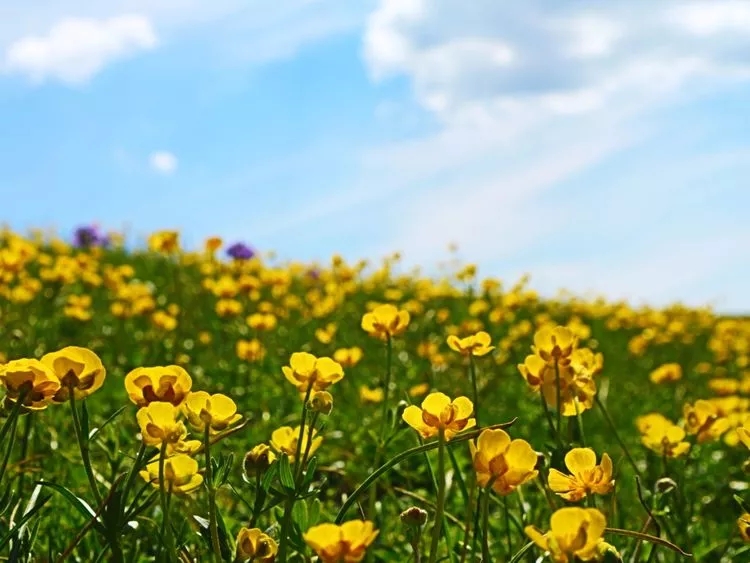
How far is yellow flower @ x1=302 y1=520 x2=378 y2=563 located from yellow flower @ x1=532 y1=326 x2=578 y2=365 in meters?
0.70

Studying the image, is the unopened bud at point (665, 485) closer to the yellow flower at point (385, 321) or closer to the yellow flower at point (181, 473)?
the yellow flower at point (385, 321)

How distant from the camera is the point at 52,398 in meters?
1.24

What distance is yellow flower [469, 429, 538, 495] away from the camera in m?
1.09

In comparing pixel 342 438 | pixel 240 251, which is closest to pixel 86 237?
pixel 240 251

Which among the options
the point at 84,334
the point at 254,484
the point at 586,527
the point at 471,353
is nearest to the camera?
the point at 586,527

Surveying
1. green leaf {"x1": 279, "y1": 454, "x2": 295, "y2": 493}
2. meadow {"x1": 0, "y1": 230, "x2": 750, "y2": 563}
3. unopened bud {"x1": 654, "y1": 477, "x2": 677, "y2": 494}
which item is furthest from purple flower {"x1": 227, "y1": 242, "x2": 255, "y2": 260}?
green leaf {"x1": 279, "y1": 454, "x2": 295, "y2": 493}

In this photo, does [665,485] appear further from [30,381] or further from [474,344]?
[30,381]

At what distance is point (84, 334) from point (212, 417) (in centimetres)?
340

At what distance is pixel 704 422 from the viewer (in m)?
1.80

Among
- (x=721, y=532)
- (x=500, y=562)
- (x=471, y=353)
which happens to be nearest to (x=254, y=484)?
(x=471, y=353)

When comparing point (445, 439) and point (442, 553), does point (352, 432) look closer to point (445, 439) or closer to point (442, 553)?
point (442, 553)

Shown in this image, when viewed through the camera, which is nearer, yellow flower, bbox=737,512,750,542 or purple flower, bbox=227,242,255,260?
yellow flower, bbox=737,512,750,542

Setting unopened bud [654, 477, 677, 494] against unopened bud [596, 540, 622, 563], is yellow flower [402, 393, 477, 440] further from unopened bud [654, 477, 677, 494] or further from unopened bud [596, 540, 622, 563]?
unopened bud [654, 477, 677, 494]

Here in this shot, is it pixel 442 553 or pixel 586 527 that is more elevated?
pixel 586 527
